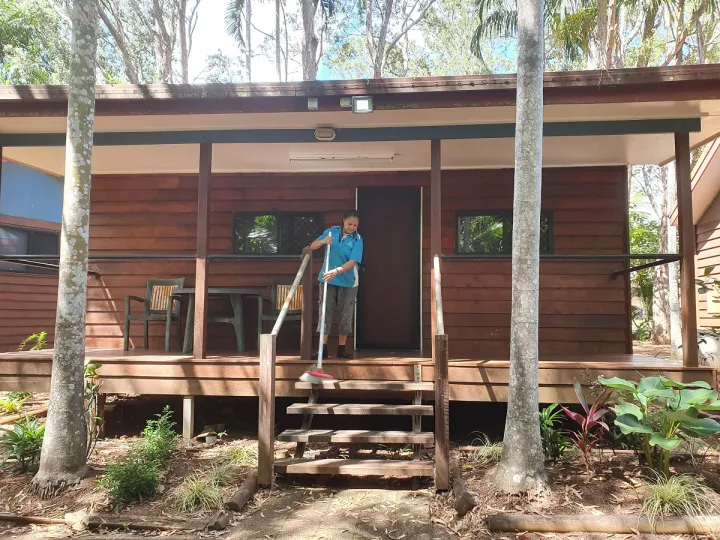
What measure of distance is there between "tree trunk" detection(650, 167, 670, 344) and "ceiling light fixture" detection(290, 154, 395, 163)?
10.6 meters

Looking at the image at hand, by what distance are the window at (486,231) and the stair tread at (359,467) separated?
3542 mm

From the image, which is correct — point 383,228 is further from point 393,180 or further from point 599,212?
point 599,212

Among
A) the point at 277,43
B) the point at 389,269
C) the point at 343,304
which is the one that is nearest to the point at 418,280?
the point at 389,269

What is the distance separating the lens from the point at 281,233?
7.16 m

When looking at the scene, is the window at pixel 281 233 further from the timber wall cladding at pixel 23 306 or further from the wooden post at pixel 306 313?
the timber wall cladding at pixel 23 306

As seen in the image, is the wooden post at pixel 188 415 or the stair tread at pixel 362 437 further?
the wooden post at pixel 188 415

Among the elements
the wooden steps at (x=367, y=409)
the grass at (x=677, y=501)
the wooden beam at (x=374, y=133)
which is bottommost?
the grass at (x=677, y=501)

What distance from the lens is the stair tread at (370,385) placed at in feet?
14.7

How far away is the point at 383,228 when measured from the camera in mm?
7035

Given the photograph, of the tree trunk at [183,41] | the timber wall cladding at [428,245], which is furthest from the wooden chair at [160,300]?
the tree trunk at [183,41]

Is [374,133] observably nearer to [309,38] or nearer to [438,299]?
[438,299]

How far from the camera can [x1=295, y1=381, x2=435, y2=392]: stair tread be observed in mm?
4469

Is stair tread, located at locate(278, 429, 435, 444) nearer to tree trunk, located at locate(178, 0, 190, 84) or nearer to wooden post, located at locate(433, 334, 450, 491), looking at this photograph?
wooden post, located at locate(433, 334, 450, 491)

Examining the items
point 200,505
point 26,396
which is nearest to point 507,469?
point 200,505
